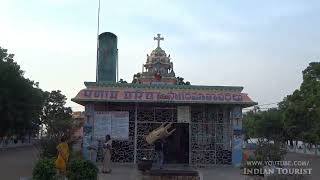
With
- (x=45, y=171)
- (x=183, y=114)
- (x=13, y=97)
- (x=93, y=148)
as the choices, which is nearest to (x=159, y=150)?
(x=183, y=114)

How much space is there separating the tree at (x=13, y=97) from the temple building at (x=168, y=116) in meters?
15.7

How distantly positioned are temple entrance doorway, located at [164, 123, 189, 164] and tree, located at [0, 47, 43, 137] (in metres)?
16.6

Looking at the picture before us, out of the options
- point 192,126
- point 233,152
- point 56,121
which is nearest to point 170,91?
point 192,126

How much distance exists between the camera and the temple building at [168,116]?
24156mm

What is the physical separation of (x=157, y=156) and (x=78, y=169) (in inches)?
348

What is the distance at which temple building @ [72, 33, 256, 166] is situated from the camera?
951 inches

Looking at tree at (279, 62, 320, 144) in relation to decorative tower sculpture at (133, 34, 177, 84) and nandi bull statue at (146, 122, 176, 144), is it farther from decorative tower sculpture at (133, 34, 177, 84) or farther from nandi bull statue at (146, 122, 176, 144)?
nandi bull statue at (146, 122, 176, 144)

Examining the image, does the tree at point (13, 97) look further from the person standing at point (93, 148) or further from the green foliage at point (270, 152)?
the green foliage at point (270, 152)

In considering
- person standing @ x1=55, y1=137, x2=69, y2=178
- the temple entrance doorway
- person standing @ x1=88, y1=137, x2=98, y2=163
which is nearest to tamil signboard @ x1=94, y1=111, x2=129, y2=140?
person standing @ x1=88, y1=137, x2=98, y2=163

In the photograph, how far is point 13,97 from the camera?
40.0 metres

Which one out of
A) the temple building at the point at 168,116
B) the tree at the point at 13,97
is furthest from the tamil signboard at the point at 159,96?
the tree at the point at 13,97

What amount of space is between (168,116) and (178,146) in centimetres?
183

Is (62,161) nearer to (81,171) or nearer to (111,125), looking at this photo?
(81,171)

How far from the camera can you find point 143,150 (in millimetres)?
24688
